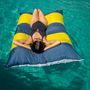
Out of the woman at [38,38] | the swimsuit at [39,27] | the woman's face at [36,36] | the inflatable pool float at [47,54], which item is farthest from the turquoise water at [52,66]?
the swimsuit at [39,27]

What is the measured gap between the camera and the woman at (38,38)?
6683mm

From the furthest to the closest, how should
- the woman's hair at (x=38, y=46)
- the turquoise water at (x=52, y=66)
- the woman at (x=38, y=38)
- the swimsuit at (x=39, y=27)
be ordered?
the swimsuit at (x=39, y=27) < the turquoise water at (x=52, y=66) < the woman at (x=38, y=38) < the woman's hair at (x=38, y=46)

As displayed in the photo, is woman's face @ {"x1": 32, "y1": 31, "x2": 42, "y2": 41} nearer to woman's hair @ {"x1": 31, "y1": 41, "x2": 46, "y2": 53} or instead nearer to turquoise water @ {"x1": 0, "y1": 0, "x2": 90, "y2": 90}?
woman's hair @ {"x1": 31, "y1": 41, "x2": 46, "y2": 53}

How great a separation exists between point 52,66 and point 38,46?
43.3 inches

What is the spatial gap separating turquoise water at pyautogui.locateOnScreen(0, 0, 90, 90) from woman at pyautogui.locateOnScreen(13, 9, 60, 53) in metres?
0.75

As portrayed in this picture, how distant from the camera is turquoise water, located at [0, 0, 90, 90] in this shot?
6.82 metres

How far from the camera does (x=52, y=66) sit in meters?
7.41

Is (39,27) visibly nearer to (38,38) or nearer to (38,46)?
(38,38)

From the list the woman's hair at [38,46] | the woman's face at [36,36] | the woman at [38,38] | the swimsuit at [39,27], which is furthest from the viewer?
the swimsuit at [39,27]

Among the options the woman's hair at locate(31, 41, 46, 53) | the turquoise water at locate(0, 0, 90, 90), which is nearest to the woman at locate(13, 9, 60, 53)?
the woman's hair at locate(31, 41, 46, 53)

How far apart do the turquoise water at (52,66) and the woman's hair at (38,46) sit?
0.76 m

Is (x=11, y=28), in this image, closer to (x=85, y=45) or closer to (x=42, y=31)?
(x=42, y=31)

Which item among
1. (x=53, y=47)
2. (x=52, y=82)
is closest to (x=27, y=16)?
(x=53, y=47)

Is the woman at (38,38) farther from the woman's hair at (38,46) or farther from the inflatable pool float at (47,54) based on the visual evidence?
the inflatable pool float at (47,54)
